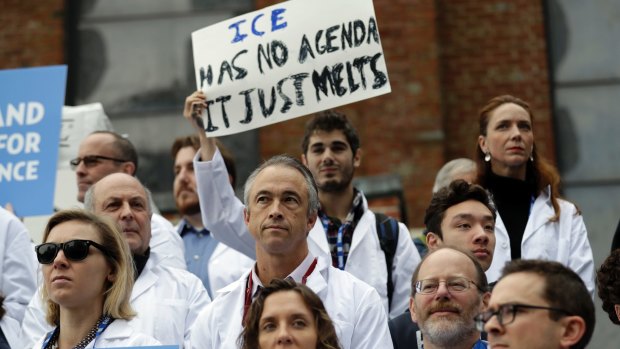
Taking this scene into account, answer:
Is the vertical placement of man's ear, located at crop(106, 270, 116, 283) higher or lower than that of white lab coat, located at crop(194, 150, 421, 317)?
lower

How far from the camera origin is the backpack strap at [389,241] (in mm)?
8156

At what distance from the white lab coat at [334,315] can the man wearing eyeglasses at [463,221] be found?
49 cm

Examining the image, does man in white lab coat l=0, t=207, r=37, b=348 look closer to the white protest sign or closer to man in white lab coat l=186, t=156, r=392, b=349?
the white protest sign

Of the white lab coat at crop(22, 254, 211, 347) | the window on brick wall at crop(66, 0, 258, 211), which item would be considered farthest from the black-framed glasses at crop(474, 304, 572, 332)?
the window on brick wall at crop(66, 0, 258, 211)

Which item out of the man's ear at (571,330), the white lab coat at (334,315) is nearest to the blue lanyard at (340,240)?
the white lab coat at (334,315)

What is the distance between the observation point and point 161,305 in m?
7.33

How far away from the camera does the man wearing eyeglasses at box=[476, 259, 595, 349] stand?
5172 mm

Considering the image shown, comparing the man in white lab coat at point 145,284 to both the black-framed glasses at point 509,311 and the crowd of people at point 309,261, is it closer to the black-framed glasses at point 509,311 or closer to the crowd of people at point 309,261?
the crowd of people at point 309,261

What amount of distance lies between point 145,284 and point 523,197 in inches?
91.9

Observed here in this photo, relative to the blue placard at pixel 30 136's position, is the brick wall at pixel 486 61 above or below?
above

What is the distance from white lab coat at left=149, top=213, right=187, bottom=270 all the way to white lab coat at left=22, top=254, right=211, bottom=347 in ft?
1.61

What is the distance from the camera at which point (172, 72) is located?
13203 mm

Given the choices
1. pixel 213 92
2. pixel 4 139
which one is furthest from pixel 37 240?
pixel 213 92

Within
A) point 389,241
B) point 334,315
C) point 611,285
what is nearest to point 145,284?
point 334,315
